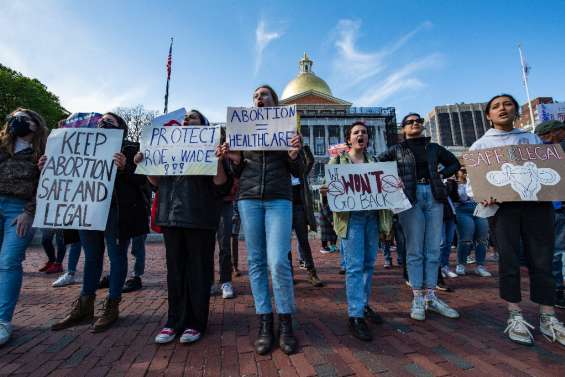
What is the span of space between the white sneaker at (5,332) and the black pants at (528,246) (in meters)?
4.59

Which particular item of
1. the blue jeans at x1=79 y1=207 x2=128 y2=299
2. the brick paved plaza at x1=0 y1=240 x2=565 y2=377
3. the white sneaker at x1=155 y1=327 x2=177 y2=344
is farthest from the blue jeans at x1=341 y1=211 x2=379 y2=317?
the blue jeans at x1=79 y1=207 x2=128 y2=299

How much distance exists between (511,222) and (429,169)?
0.93 m

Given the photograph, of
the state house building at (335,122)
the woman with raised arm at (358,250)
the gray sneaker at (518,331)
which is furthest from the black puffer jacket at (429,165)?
the state house building at (335,122)

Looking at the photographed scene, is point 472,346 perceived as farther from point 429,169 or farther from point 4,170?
point 4,170

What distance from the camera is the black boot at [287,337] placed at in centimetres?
226

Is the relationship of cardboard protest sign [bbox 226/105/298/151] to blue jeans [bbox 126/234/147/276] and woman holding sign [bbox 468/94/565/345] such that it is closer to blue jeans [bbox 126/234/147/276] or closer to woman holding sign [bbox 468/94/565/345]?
woman holding sign [bbox 468/94/565/345]

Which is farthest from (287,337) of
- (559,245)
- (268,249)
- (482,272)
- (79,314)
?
(482,272)

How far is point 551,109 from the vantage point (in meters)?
5.23

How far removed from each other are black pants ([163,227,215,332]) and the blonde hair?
176cm

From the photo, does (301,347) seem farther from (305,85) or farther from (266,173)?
(305,85)

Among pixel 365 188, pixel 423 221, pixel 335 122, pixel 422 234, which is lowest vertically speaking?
pixel 422 234

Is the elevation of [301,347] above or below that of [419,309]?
below

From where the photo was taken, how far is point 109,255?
117 inches

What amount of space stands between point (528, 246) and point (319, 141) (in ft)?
151
